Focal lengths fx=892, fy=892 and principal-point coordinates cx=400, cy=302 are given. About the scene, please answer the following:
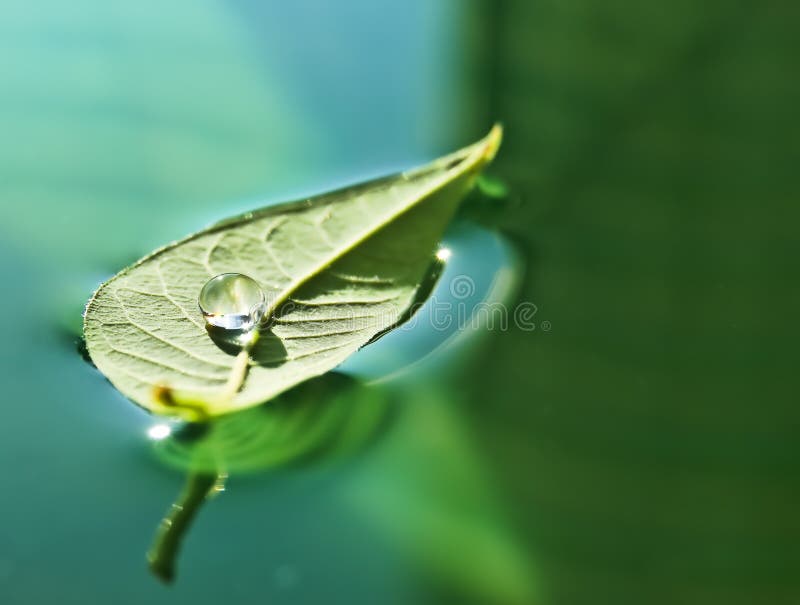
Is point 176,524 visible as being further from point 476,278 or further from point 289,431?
point 476,278

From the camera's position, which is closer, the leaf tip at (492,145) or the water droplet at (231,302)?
the water droplet at (231,302)

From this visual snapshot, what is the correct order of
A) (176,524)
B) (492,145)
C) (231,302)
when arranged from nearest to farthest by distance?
(176,524) < (231,302) < (492,145)

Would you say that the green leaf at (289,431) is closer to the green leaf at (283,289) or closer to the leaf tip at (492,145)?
the green leaf at (283,289)

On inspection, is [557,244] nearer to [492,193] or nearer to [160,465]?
[492,193]

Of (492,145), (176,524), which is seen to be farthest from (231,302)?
(492,145)

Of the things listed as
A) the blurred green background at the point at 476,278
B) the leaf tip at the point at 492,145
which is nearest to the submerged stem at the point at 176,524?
the blurred green background at the point at 476,278

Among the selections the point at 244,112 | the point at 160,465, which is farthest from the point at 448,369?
the point at 244,112
